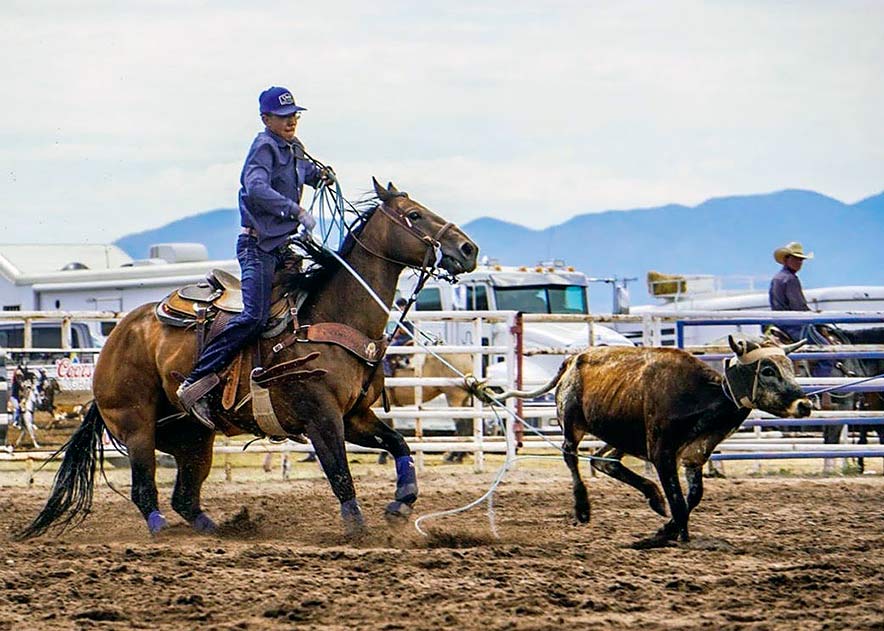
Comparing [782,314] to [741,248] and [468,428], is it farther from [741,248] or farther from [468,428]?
[741,248]

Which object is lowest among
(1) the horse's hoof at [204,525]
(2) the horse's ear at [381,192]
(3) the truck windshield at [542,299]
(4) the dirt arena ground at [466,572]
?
(4) the dirt arena ground at [466,572]

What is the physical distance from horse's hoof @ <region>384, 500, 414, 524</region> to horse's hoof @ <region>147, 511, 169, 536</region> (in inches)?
56.1

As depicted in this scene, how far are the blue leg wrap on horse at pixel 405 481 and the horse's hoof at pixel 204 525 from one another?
124cm

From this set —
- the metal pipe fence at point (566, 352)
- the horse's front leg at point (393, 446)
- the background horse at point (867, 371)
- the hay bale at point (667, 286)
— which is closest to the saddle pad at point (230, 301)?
the horse's front leg at point (393, 446)

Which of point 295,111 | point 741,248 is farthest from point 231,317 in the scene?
point 741,248

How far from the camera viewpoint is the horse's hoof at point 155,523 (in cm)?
817

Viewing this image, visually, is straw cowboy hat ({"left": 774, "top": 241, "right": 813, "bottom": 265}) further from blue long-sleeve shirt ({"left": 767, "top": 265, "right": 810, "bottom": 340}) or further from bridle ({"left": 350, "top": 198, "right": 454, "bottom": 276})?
bridle ({"left": 350, "top": 198, "right": 454, "bottom": 276})

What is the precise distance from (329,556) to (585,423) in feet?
7.69

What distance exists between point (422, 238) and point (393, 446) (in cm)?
121

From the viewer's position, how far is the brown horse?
7.61 metres

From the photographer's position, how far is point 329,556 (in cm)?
670

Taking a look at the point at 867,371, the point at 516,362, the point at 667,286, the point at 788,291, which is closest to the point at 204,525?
the point at 516,362

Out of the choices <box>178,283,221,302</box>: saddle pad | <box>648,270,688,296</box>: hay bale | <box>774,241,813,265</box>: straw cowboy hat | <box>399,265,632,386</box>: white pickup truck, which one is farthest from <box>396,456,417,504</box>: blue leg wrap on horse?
<box>648,270,688,296</box>: hay bale

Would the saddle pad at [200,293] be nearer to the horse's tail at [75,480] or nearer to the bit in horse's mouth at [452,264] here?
the horse's tail at [75,480]
